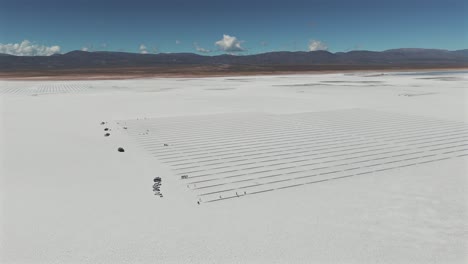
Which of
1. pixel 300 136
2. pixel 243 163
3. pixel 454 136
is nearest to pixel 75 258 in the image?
pixel 243 163

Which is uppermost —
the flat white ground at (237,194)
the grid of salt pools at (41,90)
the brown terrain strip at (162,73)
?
the flat white ground at (237,194)

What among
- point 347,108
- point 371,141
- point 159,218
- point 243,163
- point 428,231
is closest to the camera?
point 428,231

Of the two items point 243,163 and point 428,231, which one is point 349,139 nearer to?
point 243,163

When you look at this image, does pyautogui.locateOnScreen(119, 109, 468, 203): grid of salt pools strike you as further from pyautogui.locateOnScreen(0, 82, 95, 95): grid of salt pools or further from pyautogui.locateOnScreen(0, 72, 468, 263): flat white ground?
pyautogui.locateOnScreen(0, 82, 95, 95): grid of salt pools

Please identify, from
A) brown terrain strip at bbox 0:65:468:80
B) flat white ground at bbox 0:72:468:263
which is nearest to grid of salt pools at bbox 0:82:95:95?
flat white ground at bbox 0:72:468:263

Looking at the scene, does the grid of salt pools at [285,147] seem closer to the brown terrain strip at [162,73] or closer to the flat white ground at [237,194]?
the flat white ground at [237,194]

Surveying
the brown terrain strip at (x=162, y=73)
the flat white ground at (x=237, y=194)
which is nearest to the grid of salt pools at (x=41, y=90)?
the flat white ground at (x=237, y=194)
